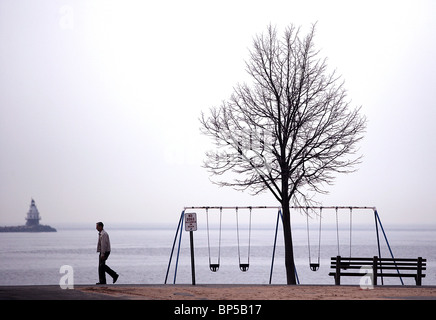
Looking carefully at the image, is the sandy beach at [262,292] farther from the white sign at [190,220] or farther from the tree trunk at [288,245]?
the tree trunk at [288,245]

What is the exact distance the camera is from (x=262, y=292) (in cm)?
2080

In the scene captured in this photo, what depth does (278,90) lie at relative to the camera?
97.5 ft

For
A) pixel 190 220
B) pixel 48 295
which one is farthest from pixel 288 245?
pixel 48 295

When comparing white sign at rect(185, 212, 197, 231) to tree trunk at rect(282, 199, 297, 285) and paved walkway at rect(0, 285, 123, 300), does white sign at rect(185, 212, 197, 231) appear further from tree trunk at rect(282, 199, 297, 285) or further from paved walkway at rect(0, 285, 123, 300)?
paved walkway at rect(0, 285, 123, 300)

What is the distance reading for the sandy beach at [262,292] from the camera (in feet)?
62.0

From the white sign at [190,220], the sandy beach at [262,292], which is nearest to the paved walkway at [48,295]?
the sandy beach at [262,292]

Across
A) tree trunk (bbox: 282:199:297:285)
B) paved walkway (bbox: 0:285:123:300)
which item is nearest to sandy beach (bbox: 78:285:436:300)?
paved walkway (bbox: 0:285:123:300)

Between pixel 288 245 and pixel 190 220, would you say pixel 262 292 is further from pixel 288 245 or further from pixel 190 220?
pixel 288 245

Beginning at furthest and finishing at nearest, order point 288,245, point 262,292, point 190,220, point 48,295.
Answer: point 288,245 → point 190,220 → point 262,292 → point 48,295

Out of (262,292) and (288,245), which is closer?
(262,292)
